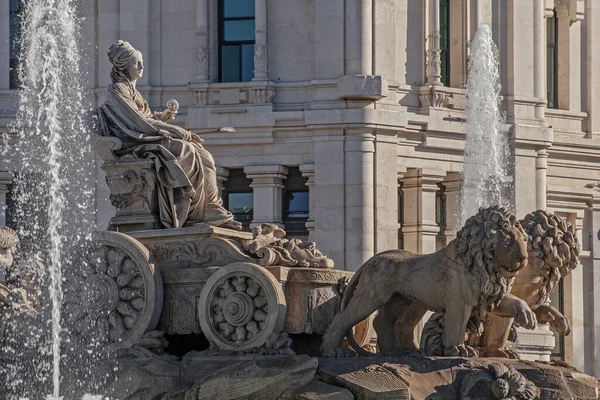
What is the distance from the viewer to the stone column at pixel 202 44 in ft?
183

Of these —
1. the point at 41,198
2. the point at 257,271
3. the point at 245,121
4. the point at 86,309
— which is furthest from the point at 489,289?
the point at 245,121

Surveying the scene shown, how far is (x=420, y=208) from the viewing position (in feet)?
185

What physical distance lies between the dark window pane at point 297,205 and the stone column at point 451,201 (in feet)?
12.5

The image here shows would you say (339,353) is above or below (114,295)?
below

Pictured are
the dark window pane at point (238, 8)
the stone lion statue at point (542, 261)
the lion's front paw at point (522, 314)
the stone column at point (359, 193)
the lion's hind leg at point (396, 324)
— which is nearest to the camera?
the lion's front paw at point (522, 314)

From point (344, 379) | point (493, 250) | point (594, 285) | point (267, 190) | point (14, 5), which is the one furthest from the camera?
point (594, 285)

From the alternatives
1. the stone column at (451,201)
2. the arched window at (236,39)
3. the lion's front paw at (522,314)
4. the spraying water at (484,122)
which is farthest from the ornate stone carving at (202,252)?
the spraying water at (484,122)

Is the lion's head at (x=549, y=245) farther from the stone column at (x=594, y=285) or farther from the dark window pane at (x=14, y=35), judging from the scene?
the stone column at (x=594, y=285)

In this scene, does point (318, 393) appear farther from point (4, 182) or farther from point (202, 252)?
point (4, 182)

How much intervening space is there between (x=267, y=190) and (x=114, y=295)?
26708mm

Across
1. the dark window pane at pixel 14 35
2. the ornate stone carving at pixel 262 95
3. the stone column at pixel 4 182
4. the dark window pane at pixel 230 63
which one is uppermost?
the dark window pane at pixel 14 35

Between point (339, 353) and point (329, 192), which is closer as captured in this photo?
point (339, 353)

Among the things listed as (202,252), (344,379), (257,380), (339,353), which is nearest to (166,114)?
(202,252)

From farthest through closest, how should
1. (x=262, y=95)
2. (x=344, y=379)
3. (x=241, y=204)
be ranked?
(x=241, y=204)
(x=262, y=95)
(x=344, y=379)
